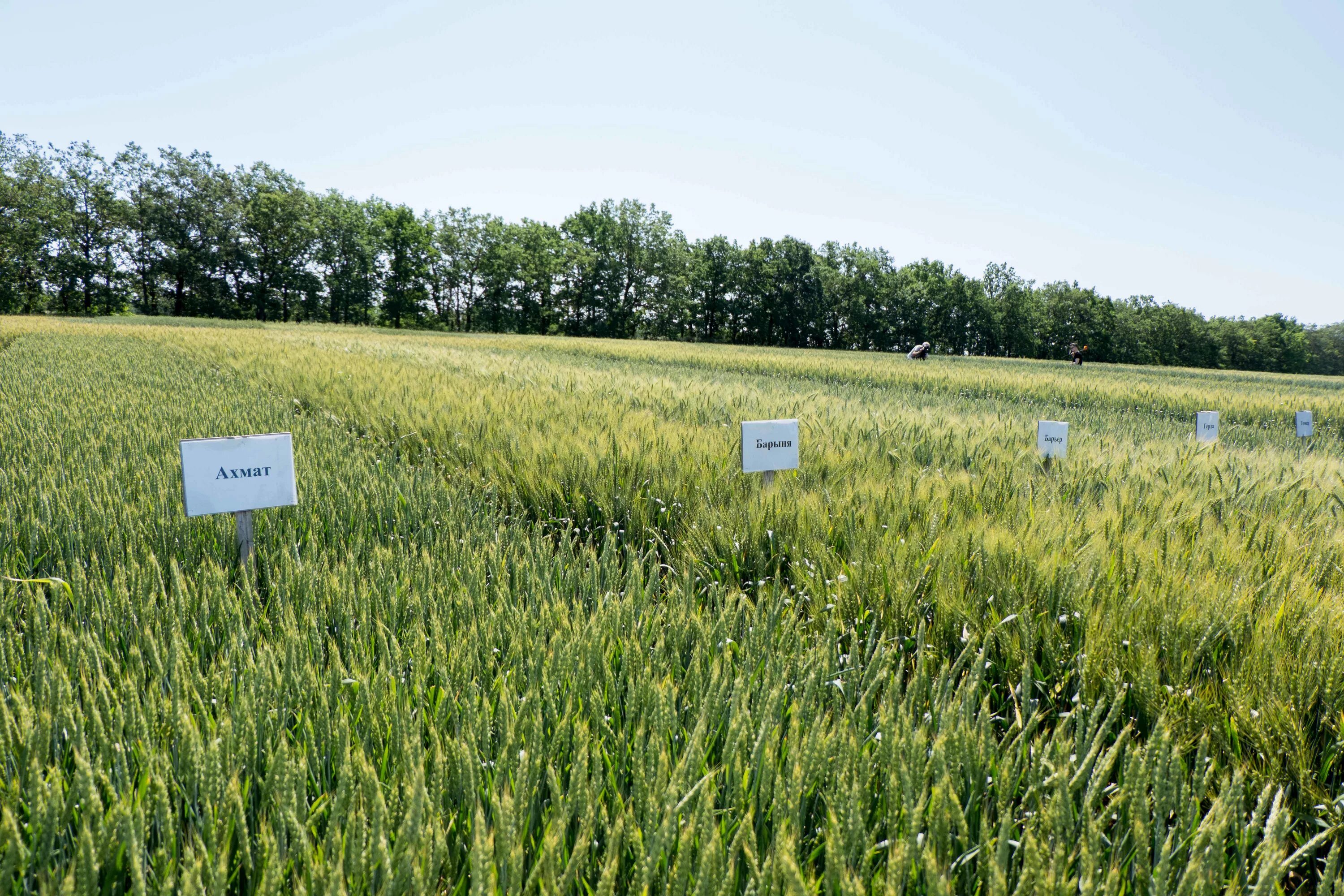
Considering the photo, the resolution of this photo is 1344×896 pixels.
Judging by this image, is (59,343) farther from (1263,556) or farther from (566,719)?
(1263,556)

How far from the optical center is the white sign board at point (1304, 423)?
16.9 ft

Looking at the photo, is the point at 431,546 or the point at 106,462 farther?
the point at 106,462

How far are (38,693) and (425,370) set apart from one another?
7.07m

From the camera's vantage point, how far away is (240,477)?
2.01 metres

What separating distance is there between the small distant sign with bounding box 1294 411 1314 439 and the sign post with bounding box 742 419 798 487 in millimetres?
4872

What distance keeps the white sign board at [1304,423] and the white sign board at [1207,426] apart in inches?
38.2

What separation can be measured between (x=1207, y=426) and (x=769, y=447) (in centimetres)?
397

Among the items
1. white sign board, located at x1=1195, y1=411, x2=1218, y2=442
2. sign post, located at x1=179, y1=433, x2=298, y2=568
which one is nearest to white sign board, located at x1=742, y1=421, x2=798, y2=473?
sign post, located at x1=179, y1=433, x2=298, y2=568

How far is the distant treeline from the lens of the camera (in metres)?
44.4

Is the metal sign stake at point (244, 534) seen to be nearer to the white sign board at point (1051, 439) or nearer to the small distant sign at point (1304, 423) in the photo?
the white sign board at point (1051, 439)

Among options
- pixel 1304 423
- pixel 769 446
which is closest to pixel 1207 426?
pixel 1304 423

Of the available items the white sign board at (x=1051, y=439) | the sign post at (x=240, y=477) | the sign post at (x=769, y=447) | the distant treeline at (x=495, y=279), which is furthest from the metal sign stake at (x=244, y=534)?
the distant treeline at (x=495, y=279)

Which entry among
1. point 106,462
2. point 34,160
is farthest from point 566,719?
point 34,160

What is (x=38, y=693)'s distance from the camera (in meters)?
1.10
